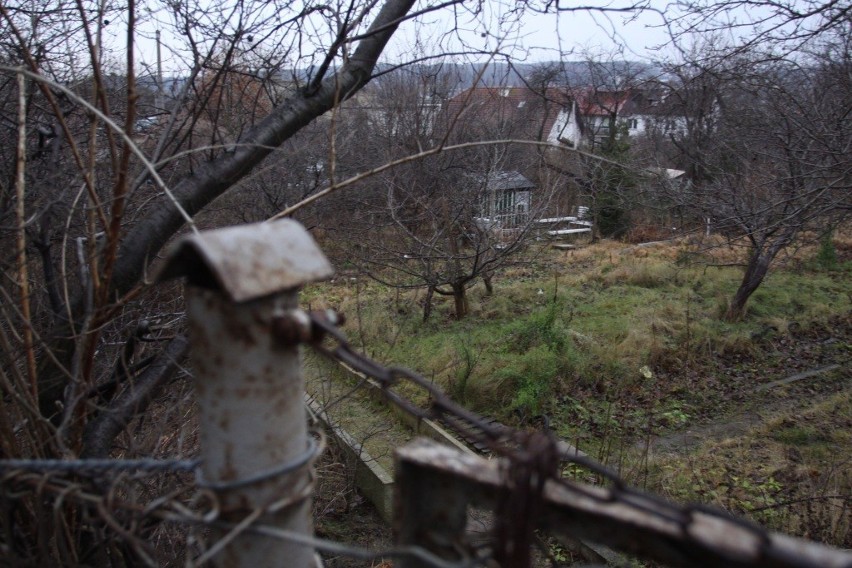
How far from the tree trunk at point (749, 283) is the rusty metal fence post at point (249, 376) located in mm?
10309

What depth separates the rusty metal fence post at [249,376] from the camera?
1.01 metres

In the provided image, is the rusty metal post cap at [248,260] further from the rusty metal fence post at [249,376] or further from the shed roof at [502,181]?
the shed roof at [502,181]

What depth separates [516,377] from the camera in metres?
8.14

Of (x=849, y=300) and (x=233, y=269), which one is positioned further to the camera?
(x=849, y=300)

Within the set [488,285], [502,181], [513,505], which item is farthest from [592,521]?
[488,285]

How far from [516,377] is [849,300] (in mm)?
7743

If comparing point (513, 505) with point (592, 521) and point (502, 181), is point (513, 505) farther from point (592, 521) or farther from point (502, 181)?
point (502, 181)

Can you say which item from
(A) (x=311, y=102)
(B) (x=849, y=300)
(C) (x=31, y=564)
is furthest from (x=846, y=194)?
(B) (x=849, y=300)

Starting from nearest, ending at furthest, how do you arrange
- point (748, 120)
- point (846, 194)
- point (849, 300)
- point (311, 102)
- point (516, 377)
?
point (311, 102) → point (846, 194) → point (516, 377) → point (748, 120) → point (849, 300)

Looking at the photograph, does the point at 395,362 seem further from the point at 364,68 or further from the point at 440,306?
the point at 364,68

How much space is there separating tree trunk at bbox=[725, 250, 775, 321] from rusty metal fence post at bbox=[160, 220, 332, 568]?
33.8 ft

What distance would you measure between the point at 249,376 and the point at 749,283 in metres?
11.2

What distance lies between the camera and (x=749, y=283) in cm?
1062

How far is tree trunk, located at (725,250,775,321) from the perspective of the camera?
1031 centimetres
